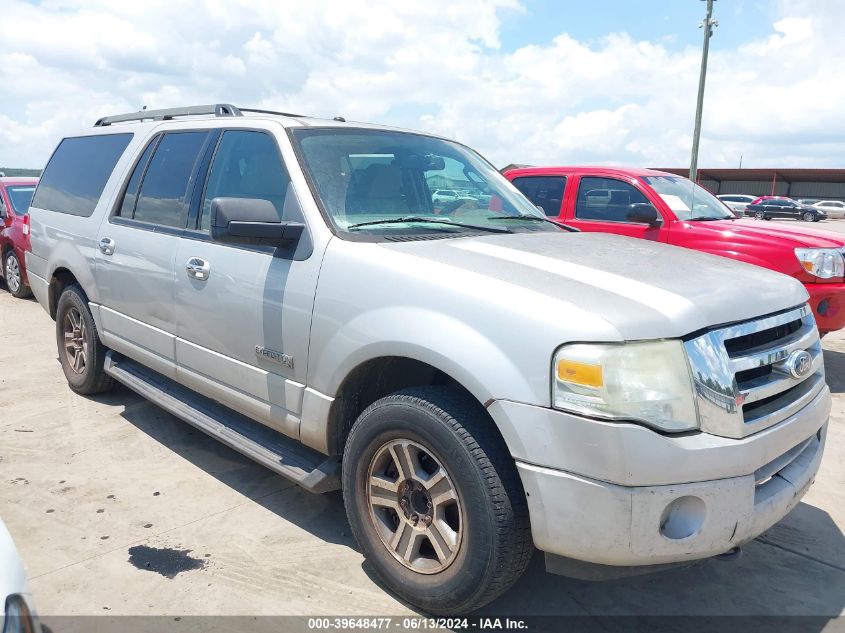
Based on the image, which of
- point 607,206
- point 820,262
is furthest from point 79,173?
point 820,262

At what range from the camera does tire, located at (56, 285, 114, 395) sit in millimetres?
4781

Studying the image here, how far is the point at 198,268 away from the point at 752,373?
259 centimetres

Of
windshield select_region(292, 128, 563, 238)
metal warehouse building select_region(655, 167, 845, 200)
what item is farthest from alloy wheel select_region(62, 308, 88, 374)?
metal warehouse building select_region(655, 167, 845, 200)

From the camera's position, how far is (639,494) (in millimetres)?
2105

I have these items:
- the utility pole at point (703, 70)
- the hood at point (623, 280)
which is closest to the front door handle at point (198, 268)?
the hood at point (623, 280)

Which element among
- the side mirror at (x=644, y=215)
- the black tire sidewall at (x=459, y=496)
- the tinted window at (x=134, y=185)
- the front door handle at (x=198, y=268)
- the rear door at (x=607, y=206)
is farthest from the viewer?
the rear door at (x=607, y=206)

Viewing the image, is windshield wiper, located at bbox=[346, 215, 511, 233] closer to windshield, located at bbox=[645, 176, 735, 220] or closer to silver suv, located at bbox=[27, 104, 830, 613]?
silver suv, located at bbox=[27, 104, 830, 613]

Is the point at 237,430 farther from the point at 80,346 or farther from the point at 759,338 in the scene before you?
the point at 759,338

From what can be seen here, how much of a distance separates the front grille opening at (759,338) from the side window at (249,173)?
1.86m

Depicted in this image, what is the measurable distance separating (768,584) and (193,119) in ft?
12.8

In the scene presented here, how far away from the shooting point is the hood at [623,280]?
2.23 meters

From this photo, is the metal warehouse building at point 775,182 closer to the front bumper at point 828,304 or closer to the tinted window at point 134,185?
the front bumper at point 828,304

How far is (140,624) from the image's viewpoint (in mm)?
2613

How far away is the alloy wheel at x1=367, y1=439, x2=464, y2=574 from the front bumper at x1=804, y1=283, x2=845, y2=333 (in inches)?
179
